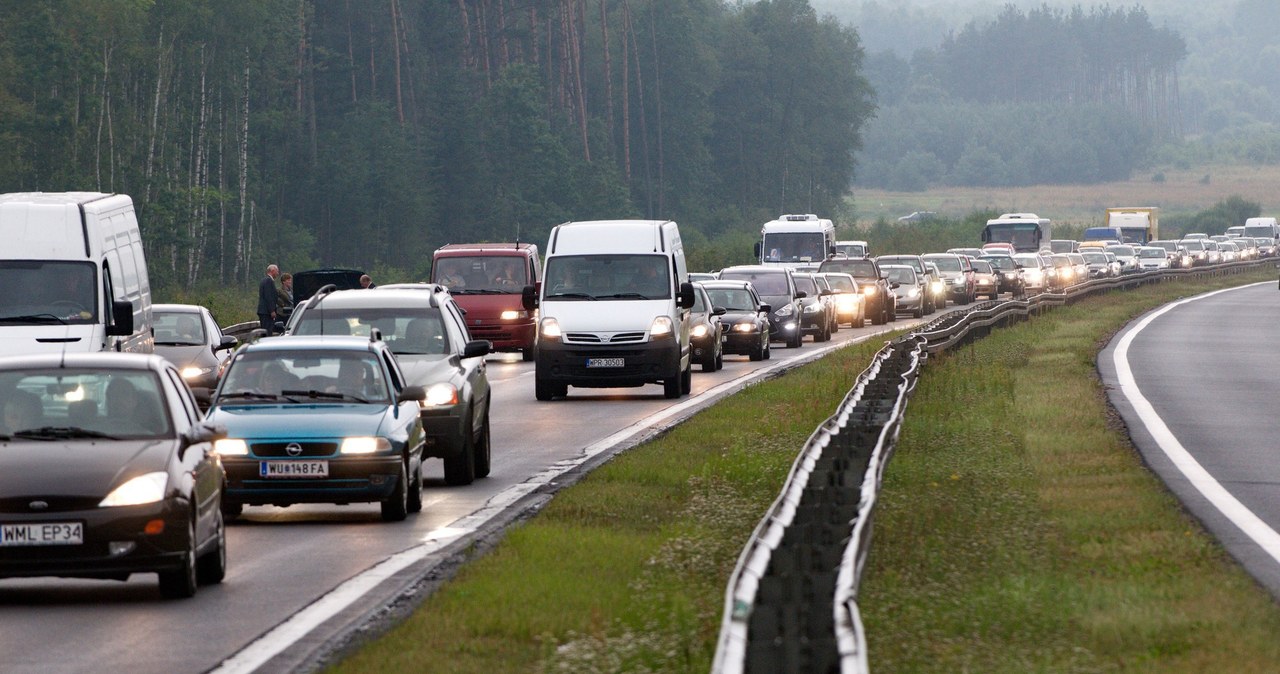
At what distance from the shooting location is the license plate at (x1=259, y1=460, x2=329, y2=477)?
14.8 m

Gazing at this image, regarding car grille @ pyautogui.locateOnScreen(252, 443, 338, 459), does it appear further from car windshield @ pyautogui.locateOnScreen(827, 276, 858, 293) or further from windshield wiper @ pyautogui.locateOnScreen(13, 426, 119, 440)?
car windshield @ pyautogui.locateOnScreen(827, 276, 858, 293)

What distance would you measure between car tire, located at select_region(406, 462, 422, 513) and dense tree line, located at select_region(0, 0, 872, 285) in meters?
60.9

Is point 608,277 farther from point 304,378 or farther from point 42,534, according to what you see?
point 42,534

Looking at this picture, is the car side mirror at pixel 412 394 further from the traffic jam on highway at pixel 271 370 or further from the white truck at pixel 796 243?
the white truck at pixel 796 243

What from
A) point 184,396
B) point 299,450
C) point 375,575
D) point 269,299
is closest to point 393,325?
point 299,450

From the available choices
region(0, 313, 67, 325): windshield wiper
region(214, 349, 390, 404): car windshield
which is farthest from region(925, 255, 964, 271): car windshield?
region(214, 349, 390, 404): car windshield

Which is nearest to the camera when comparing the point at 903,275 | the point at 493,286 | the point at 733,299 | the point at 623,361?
the point at 623,361

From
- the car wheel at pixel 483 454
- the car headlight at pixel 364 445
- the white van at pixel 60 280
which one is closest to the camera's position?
the car headlight at pixel 364 445

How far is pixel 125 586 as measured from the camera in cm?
1214

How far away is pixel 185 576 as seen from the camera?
11.4 m

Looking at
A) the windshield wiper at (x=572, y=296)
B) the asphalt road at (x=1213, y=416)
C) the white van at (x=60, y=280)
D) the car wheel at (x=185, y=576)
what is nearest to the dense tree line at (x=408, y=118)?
the asphalt road at (x=1213, y=416)

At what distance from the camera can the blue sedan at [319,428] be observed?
14812 mm

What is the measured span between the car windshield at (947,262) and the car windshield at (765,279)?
24956mm

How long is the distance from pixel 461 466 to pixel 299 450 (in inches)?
119
